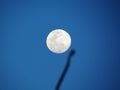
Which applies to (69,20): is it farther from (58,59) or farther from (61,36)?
(58,59)

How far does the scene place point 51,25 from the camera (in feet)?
4.29
